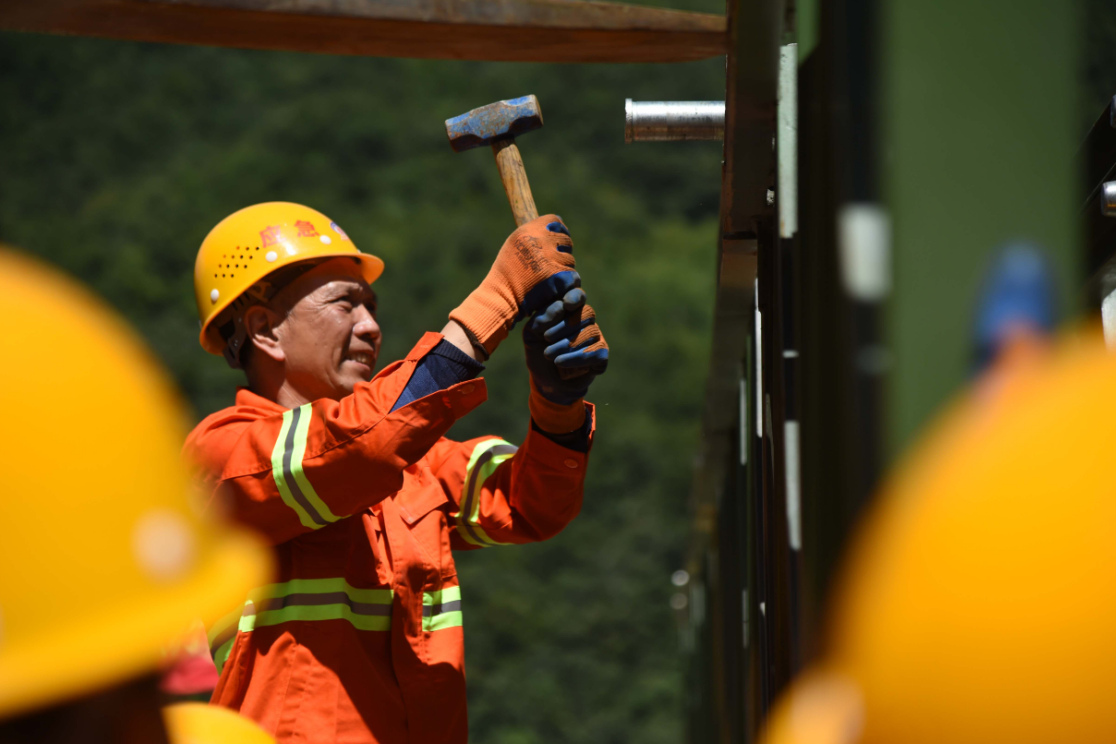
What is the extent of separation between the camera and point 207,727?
4.48 ft

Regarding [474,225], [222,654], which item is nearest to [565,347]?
[222,654]

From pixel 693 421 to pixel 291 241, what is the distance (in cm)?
808

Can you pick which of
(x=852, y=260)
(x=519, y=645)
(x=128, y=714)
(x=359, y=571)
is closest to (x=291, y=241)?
(x=359, y=571)

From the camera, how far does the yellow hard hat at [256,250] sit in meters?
2.77

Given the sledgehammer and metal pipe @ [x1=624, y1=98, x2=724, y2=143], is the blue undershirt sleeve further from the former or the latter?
metal pipe @ [x1=624, y1=98, x2=724, y2=143]

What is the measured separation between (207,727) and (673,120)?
140 cm

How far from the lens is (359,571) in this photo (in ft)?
8.14

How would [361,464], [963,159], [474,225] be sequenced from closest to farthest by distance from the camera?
[963,159] < [361,464] < [474,225]

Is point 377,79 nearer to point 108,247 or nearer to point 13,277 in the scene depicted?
point 108,247

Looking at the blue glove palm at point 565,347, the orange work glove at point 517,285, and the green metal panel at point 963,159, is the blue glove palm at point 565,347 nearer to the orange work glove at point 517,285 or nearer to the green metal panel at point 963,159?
the orange work glove at point 517,285

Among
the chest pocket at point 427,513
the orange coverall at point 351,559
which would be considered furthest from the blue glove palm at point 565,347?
the chest pocket at point 427,513

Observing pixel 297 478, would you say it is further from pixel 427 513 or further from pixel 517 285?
pixel 517 285

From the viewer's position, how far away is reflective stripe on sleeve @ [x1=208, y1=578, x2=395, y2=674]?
242 cm

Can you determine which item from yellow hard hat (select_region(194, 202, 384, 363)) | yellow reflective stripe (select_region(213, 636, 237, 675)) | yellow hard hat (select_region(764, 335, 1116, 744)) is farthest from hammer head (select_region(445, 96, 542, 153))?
yellow hard hat (select_region(764, 335, 1116, 744))
